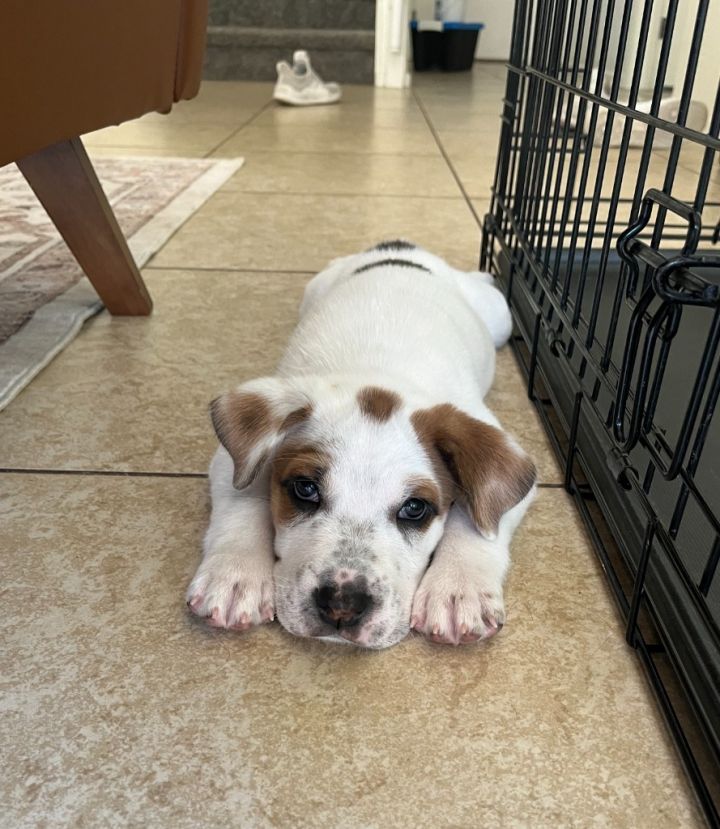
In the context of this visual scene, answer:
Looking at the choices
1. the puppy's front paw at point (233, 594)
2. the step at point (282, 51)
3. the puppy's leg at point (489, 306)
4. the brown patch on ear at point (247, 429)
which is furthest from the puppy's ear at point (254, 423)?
the step at point (282, 51)

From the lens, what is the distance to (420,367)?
1.42 meters

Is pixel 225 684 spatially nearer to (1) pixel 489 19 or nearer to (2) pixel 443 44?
(2) pixel 443 44

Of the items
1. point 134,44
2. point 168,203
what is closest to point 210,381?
point 134,44

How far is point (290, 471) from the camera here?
1.14m

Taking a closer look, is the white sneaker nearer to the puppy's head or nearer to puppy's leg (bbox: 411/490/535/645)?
the puppy's head

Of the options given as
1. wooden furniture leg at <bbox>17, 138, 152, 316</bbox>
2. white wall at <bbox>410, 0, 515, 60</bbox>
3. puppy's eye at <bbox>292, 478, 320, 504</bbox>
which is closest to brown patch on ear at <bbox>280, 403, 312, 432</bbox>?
puppy's eye at <bbox>292, 478, 320, 504</bbox>

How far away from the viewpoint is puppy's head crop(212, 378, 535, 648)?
105 cm

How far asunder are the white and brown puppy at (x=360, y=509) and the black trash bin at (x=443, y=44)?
27.4 feet

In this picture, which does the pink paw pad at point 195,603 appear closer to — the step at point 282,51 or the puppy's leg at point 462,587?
the puppy's leg at point 462,587

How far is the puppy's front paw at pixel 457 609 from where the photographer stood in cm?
111

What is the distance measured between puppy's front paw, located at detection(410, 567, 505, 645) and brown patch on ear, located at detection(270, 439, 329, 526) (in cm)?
22

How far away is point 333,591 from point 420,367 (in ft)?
1.73

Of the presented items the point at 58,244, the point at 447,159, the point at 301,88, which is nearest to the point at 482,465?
the point at 58,244

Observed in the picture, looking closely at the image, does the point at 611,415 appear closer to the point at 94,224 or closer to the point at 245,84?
the point at 94,224
